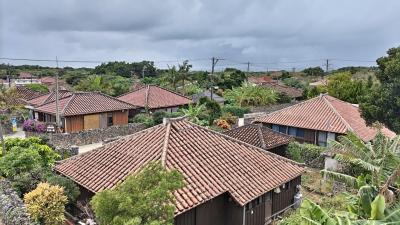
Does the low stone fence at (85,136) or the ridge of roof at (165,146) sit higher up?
the ridge of roof at (165,146)

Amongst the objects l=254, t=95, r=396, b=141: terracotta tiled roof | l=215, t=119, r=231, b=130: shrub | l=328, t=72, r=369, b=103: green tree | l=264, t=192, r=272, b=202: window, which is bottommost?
l=264, t=192, r=272, b=202: window

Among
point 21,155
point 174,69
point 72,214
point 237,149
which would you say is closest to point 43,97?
point 174,69

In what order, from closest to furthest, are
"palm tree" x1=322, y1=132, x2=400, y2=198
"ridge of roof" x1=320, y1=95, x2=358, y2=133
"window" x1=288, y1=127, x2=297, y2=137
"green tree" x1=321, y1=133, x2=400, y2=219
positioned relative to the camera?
"green tree" x1=321, y1=133, x2=400, y2=219, "palm tree" x1=322, y1=132, x2=400, y2=198, "ridge of roof" x1=320, y1=95, x2=358, y2=133, "window" x1=288, y1=127, x2=297, y2=137

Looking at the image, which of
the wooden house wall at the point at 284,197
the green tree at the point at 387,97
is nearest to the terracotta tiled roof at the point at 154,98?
the green tree at the point at 387,97

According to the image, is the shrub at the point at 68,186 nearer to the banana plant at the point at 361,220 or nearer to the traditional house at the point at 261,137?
the banana plant at the point at 361,220

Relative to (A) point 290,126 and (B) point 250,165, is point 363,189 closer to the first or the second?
(B) point 250,165

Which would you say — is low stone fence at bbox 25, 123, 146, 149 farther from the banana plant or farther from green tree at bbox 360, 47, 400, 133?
the banana plant

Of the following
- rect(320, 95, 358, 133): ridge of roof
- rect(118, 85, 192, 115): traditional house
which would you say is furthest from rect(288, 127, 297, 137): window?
rect(118, 85, 192, 115): traditional house
